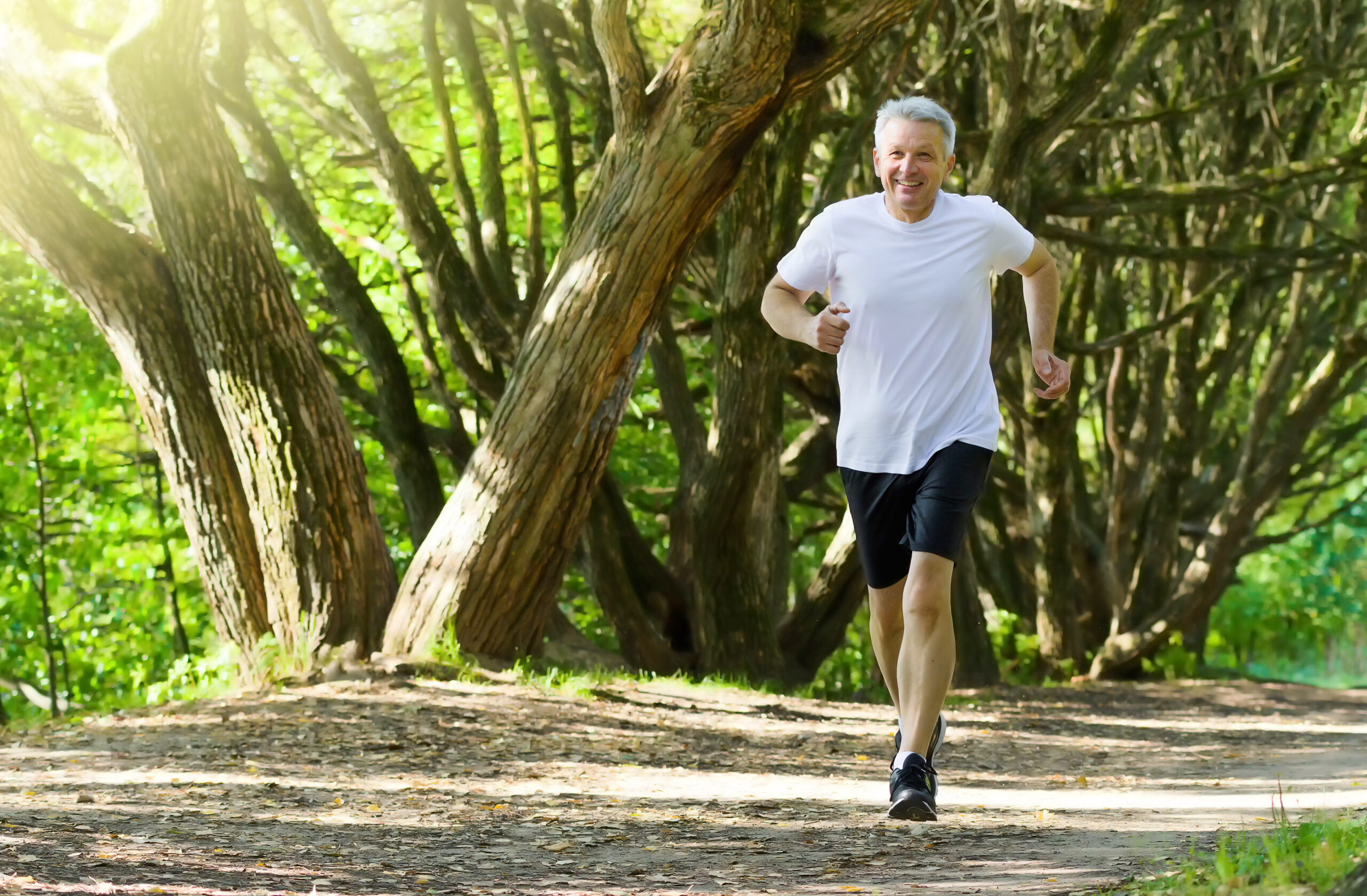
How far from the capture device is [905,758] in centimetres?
430

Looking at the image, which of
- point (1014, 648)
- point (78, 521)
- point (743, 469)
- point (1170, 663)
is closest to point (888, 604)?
point (743, 469)

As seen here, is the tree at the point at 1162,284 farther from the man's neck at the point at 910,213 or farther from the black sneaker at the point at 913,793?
the black sneaker at the point at 913,793

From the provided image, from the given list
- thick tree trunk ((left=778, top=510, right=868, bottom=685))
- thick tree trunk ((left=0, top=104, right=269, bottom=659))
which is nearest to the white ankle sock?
thick tree trunk ((left=0, top=104, right=269, bottom=659))

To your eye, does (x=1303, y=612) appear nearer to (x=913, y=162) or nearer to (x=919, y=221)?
(x=919, y=221)

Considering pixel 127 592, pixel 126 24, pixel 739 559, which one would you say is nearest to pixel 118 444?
pixel 127 592

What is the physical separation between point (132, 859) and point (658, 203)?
14.7 ft

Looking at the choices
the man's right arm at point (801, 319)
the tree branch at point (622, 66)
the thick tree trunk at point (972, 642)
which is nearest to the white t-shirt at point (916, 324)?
the man's right arm at point (801, 319)

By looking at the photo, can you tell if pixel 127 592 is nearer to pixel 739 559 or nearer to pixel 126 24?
pixel 739 559

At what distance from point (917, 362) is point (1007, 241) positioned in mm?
513

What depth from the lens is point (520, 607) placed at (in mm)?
7645

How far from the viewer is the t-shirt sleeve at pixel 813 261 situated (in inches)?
Answer: 181

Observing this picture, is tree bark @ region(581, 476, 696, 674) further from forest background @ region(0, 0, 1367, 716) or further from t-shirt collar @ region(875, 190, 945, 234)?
t-shirt collar @ region(875, 190, 945, 234)

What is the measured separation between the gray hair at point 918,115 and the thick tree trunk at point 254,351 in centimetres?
406

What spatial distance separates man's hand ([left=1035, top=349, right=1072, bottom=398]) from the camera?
454cm
